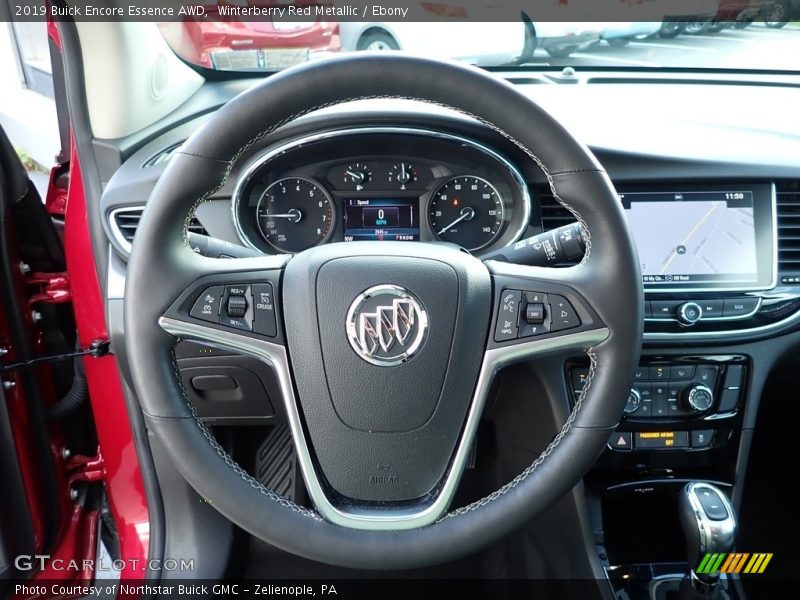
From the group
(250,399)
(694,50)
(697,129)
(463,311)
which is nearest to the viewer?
(463,311)

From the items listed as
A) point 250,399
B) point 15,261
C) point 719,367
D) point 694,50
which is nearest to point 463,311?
point 250,399

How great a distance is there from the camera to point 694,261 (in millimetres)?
1584

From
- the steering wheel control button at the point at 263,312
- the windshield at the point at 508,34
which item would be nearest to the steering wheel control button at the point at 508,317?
the steering wheel control button at the point at 263,312

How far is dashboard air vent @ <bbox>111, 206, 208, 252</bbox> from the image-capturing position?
152 centimetres

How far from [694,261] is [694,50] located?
823 millimetres

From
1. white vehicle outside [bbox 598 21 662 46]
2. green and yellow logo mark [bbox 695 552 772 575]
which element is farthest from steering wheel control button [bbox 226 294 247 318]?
white vehicle outside [bbox 598 21 662 46]

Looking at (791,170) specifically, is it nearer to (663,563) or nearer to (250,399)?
(663,563)

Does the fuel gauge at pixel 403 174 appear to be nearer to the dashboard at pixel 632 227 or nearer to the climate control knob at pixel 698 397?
the dashboard at pixel 632 227

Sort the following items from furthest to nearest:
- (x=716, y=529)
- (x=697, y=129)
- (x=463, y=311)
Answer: (x=697, y=129), (x=716, y=529), (x=463, y=311)

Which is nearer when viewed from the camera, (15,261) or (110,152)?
(110,152)

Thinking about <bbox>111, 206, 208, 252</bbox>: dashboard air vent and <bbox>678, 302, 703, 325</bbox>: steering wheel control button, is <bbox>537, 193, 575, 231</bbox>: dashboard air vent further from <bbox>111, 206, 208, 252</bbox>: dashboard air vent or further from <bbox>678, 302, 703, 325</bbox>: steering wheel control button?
<bbox>111, 206, 208, 252</bbox>: dashboard air vent

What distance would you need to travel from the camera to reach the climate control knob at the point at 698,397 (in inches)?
61.9

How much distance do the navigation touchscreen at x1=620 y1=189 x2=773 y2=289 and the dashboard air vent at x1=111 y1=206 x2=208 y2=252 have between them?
2.91 ft

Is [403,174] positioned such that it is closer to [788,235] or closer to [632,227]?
[632,227]
